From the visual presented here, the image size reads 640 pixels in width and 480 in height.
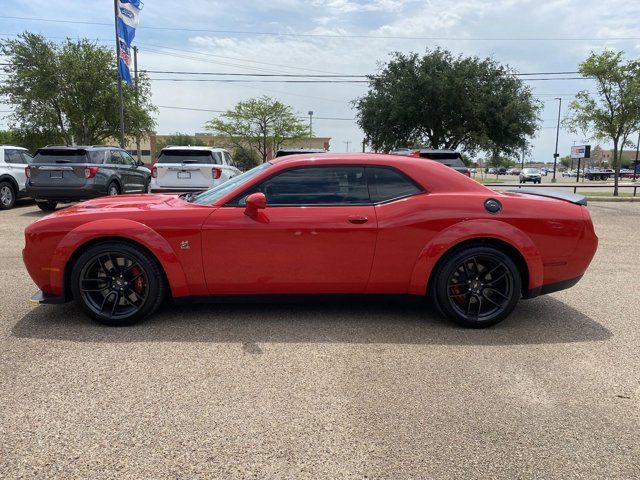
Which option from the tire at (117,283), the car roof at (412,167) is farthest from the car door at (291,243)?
the tire at (117,283)

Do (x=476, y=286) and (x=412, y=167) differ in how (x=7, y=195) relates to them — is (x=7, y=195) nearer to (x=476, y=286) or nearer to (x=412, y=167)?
(x=412, y=167)

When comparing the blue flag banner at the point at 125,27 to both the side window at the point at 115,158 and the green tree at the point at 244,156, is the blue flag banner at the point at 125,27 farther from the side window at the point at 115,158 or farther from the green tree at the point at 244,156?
the green tree at the point at 244,156

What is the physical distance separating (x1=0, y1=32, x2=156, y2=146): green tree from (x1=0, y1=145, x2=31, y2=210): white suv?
14955 millimetres

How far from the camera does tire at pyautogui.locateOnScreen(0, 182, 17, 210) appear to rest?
12633mm

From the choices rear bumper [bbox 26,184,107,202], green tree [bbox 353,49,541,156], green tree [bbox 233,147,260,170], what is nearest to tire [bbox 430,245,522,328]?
rear bumper [bbox 26,184,107,202]

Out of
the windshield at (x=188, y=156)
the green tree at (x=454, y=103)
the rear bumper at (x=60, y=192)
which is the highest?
the green tree at (x=454, y=103)

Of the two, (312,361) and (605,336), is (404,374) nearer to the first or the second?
(312,361)

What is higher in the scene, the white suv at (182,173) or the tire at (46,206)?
the white suv at (182,173)

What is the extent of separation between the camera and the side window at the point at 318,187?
13.8 feet

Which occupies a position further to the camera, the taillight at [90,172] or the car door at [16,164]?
the car door at [16,164]

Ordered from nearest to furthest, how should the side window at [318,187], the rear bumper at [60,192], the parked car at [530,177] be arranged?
the side window at [318,187]
the rear bumper at [60,192]
the parked car at [530,177]

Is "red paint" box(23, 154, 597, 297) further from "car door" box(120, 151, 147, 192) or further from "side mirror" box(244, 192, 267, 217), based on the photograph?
"car door" box(120, 151, 147, 192)

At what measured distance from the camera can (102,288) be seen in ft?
13.7

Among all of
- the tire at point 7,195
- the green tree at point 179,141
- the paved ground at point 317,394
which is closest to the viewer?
the paved ground at point 317,394
